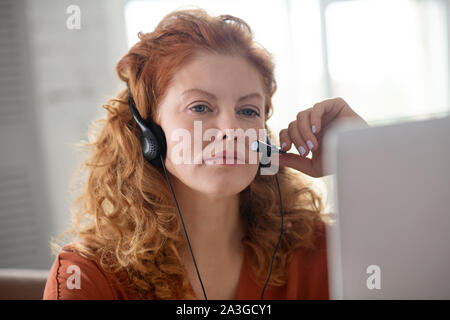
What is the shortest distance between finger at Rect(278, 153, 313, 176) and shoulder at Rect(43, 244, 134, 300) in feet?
1.59

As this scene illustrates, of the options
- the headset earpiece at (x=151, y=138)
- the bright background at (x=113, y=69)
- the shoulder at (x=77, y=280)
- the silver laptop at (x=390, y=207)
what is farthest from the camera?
the bright background at (x=113, y=69)

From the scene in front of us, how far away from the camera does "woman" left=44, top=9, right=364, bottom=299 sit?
90cm

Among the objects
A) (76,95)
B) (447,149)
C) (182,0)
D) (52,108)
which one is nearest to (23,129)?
(52,108)

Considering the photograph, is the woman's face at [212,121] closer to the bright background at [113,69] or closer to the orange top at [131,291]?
the orange top at [131,291]

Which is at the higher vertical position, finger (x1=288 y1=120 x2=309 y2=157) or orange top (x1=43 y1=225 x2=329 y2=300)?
finger (x1=288 y1=120 x2=309 y2=157)

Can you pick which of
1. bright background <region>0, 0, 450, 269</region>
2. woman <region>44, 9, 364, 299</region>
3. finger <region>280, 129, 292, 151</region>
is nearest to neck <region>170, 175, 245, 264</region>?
woman <region>44, 9, 364, 299</region>

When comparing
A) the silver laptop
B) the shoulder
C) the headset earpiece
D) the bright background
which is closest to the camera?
the silver laptop

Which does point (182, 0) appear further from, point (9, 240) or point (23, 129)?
point (9, 240)

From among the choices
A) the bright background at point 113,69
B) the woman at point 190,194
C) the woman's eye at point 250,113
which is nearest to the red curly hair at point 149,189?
the woman at point 190,194

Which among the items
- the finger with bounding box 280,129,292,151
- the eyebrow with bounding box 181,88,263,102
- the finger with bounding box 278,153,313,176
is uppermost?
the eyebrow with bounding box 181,88,263,102

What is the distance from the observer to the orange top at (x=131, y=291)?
856mm

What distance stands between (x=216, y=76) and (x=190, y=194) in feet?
1.02

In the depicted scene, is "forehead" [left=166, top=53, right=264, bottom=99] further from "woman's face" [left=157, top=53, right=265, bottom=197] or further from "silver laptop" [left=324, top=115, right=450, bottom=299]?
"silver laptop" [left=324, top=115, right=450, bottom=299]

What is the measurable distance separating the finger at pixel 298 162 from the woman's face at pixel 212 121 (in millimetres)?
84
